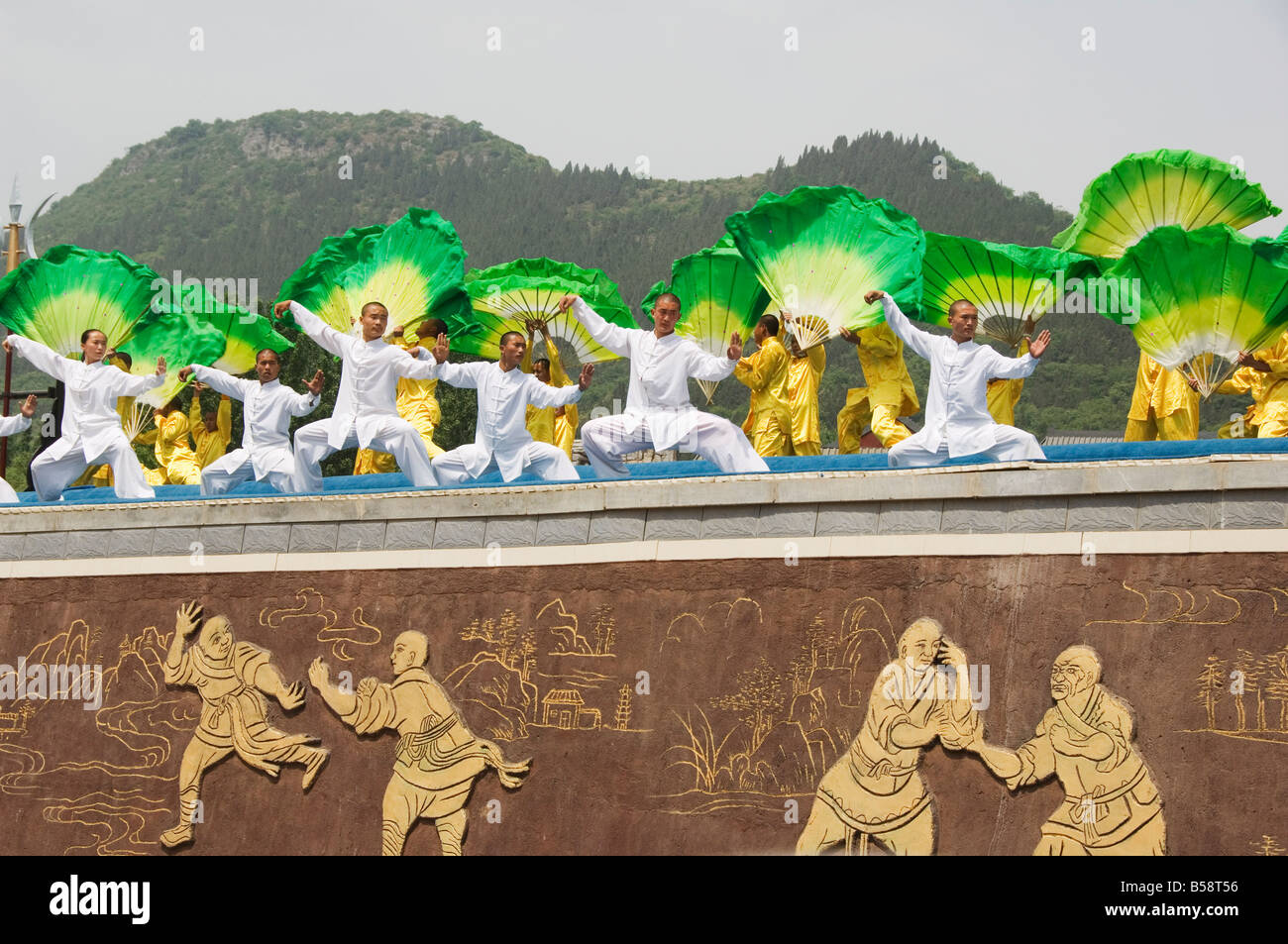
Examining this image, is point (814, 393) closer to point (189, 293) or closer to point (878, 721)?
point (878, 721)

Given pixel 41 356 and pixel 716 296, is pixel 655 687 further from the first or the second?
pixel 41 356

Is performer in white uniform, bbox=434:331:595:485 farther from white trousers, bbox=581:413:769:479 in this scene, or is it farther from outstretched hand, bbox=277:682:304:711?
outstretched hand, bbox=277:682:304:711

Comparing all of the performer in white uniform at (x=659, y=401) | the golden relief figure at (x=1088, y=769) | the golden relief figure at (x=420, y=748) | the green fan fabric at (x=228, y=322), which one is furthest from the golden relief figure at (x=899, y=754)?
the green fan fabric at (x=228, y=322)

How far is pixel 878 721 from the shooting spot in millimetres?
9375

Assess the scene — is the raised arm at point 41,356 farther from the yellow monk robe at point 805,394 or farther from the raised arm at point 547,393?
the yellow monk robe at point 805,394

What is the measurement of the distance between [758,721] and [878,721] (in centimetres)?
70

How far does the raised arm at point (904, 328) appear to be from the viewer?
426 inches

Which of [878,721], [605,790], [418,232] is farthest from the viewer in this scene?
[418,232]

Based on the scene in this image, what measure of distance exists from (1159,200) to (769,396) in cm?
297

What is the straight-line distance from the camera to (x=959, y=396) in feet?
34.8

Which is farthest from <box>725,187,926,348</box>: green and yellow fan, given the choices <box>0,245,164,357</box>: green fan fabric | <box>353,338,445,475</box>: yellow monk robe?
<box>0,245,164,357</box>: green fan fabric

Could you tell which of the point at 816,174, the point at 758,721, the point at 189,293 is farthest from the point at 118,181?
the point at 758,721

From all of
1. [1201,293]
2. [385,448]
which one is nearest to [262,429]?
[385,448]

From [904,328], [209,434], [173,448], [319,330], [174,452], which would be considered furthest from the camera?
[209,434]
